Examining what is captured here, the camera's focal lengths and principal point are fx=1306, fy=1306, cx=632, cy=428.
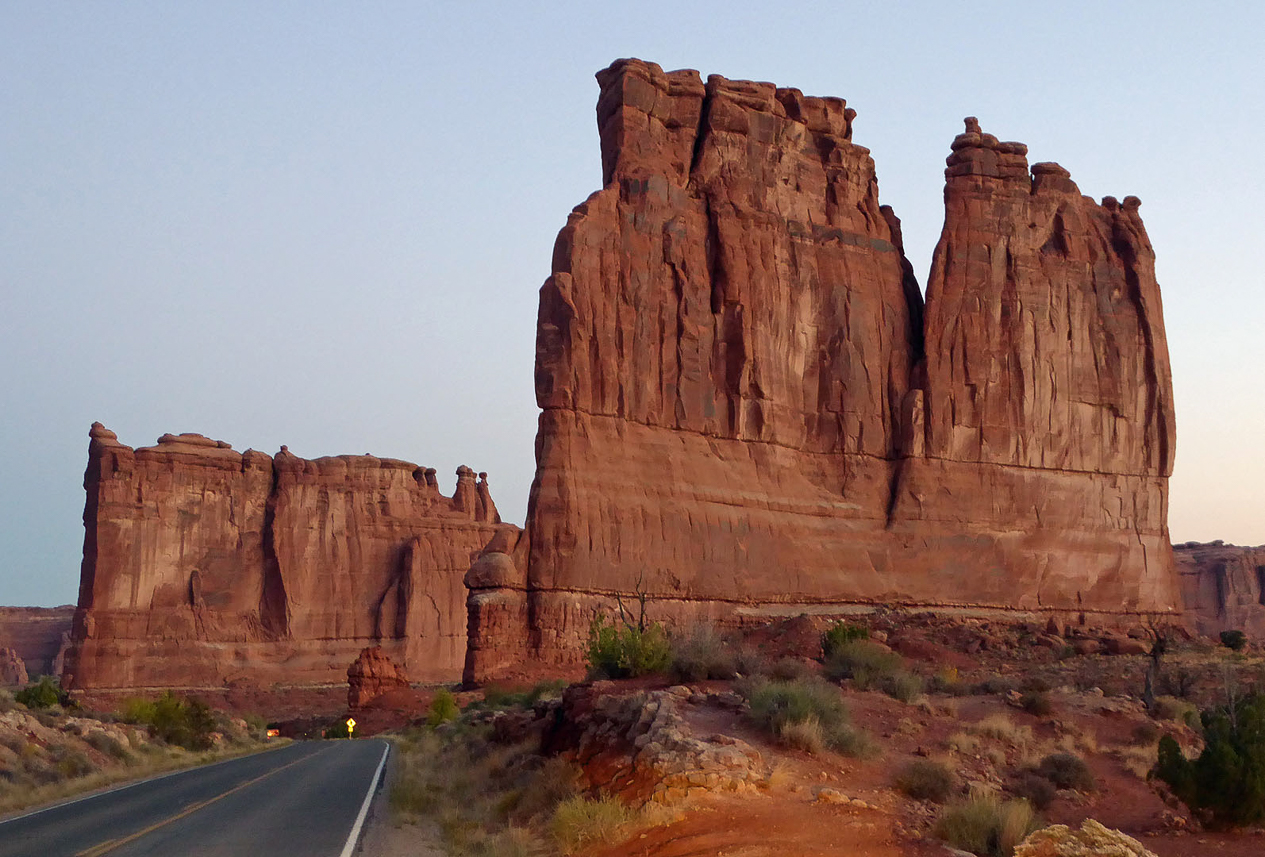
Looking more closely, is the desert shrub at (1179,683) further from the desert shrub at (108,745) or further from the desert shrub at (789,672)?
the desert shrub at (108,745)

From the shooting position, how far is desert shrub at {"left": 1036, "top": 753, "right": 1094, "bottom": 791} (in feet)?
48.2

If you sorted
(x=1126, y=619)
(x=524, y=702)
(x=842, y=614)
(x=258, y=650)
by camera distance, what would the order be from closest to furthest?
(x=524, y=702), (x=842, y=614), (x=1126, y=619), (x=258, y=650)

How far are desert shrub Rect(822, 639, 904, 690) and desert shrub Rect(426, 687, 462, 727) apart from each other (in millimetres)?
16488

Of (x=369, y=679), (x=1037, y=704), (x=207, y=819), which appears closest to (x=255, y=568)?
(x=369, y=679)

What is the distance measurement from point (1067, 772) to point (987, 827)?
157 inches

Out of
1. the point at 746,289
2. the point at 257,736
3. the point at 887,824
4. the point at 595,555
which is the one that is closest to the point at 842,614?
the point at 595,555

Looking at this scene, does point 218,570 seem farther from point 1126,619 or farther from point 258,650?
point 1126,619

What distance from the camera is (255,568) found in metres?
81.3

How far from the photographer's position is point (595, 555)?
1815 inches

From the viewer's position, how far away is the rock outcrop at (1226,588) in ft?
303

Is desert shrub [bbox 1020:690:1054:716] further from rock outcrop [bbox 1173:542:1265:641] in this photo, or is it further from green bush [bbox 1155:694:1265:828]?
rock outcrop [bbox 1173:542:1265:641]

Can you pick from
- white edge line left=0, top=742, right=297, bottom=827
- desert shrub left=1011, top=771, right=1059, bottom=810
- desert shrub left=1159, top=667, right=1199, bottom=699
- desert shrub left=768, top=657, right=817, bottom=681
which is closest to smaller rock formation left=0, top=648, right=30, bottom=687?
white edge line left=0, top=742, right=297, bottom=827

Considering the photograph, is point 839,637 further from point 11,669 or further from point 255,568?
point 11,669

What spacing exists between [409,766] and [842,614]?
2932 centimetres
